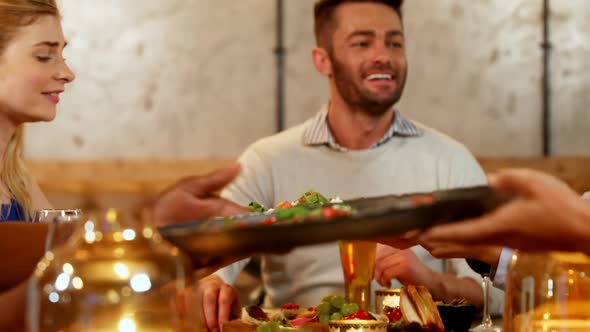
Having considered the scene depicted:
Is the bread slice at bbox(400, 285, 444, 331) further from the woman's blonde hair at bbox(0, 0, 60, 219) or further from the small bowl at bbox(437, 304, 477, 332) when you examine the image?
the woman's blonde hair at bbox(0, 0, 60, 219)

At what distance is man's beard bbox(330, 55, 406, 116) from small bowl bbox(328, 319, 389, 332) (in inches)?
79.3

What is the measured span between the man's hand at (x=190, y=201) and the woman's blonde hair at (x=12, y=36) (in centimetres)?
116

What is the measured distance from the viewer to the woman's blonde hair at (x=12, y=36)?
7.78 feet

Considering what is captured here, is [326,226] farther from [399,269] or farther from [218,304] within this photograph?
[399,269]

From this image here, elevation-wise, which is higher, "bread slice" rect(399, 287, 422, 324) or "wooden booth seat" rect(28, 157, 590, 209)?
"wooden booth seat" rect(28, 157, 590, 209)

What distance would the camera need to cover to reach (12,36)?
238cm

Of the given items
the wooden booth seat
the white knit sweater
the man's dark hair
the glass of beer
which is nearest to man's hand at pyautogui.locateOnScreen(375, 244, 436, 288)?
the glass of beer

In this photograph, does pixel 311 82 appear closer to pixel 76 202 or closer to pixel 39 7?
pixel 76 202

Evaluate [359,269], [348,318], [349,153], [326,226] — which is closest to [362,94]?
[349,153]

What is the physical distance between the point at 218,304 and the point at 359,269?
0.38 m

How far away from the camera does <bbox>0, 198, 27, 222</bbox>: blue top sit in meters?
2.29

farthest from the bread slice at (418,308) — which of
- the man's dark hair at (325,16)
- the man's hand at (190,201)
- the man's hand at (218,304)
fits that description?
the man's dark hair at (325,16)

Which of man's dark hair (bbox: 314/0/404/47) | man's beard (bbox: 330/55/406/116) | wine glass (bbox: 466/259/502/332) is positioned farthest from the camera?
man's dark hair (bbox: 314/0/404/47)

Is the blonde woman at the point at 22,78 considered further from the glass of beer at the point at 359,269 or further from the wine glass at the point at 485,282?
the wine glass at the point at 485,282
